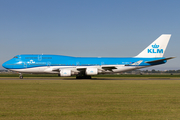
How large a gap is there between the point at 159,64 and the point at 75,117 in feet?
120

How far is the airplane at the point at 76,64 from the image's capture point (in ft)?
124

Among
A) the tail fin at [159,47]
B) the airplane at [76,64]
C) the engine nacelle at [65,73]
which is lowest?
the engine nacelle at [65,73]

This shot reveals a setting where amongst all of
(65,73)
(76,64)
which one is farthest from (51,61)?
(76,64)

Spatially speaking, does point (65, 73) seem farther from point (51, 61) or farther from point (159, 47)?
point (159, 47)

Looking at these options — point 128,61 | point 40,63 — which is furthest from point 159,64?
point 40,63

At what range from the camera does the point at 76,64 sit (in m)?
39.0

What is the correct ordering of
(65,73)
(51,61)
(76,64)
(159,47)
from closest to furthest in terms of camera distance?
(65,73) < (51,61) < (76,64) < (159,47)

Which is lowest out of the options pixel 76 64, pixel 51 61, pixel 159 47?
pixel 76 64

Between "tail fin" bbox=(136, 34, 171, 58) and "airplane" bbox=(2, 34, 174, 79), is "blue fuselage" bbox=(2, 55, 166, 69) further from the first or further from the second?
"tail fin" bbox=(136, 34, 171, 58)

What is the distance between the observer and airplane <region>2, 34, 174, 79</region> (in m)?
37.8

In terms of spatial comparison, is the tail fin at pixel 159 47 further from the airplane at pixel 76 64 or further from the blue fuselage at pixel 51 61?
the blue fuselage at pixel 51 61

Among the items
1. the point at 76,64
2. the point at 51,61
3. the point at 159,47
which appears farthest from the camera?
the point at 159,47

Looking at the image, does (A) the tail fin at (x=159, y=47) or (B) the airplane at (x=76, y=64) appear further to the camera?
(A) the tail fin at (x=159, y=47)

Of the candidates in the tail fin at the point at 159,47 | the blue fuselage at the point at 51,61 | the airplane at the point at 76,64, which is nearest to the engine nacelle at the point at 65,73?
the airplane at the point at 76,64
